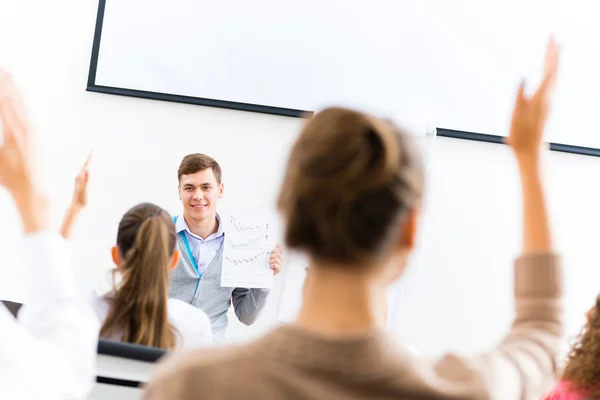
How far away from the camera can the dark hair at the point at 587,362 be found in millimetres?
1500

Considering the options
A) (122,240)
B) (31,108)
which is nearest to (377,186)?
(122,240)

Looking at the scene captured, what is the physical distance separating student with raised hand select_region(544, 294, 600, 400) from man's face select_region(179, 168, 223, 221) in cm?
167

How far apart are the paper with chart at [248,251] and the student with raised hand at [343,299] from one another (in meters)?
2.14

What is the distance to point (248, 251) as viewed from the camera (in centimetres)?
282

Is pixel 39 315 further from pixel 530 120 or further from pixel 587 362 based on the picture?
pixel 587 362

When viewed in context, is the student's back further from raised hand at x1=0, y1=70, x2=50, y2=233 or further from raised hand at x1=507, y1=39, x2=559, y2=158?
raised hand at x1=507, y1=39, x2=559, y2=158

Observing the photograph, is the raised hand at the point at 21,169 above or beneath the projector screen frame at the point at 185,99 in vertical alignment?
beneath

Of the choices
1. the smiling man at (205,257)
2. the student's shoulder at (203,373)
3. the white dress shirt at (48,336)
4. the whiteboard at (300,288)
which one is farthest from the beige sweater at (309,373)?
the whiteboard at (300,288)

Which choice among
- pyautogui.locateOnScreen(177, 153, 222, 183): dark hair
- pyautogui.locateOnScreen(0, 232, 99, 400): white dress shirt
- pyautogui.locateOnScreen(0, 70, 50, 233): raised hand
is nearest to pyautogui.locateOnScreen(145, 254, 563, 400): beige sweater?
pyautogui.locateOnScreen(0, 232, 99, 400): white dress shirt

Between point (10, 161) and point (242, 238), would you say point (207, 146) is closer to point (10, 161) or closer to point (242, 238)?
point (242, 238)

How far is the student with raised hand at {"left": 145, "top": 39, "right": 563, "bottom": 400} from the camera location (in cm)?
58

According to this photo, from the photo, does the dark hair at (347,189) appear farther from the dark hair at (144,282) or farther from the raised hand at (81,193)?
the dark hair at (144,282)

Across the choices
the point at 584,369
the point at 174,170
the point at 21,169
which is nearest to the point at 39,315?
the point at 21,169

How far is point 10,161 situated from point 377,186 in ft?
1.42
